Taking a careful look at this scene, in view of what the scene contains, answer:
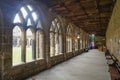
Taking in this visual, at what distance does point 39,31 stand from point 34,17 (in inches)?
29.3

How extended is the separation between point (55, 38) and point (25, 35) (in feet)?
10.9

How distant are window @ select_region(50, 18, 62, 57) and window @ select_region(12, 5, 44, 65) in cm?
121

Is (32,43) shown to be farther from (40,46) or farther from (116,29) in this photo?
(116,29)

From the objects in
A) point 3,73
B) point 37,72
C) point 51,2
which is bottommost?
point 37,72

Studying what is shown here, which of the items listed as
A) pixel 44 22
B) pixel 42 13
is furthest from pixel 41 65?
pixel 42 13

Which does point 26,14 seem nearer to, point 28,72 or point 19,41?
point 19,41

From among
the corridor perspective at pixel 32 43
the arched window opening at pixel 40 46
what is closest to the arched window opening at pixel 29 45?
the corridor perspective at pixel 32 43

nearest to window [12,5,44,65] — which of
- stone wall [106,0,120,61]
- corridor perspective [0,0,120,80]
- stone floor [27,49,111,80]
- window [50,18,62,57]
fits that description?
corridor perspective [0,0,120,80]

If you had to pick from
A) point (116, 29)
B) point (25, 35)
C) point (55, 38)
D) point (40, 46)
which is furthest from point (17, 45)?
point (116, 29)

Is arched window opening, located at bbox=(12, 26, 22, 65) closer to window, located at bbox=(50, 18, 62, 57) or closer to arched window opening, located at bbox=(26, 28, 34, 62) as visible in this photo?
arched window opening, located at bbox=(26, 28, 34, 62)

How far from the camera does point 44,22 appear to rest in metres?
5.98

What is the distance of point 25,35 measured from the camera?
471cm

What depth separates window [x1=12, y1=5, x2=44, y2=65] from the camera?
177 inches

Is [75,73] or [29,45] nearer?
[75,73]
